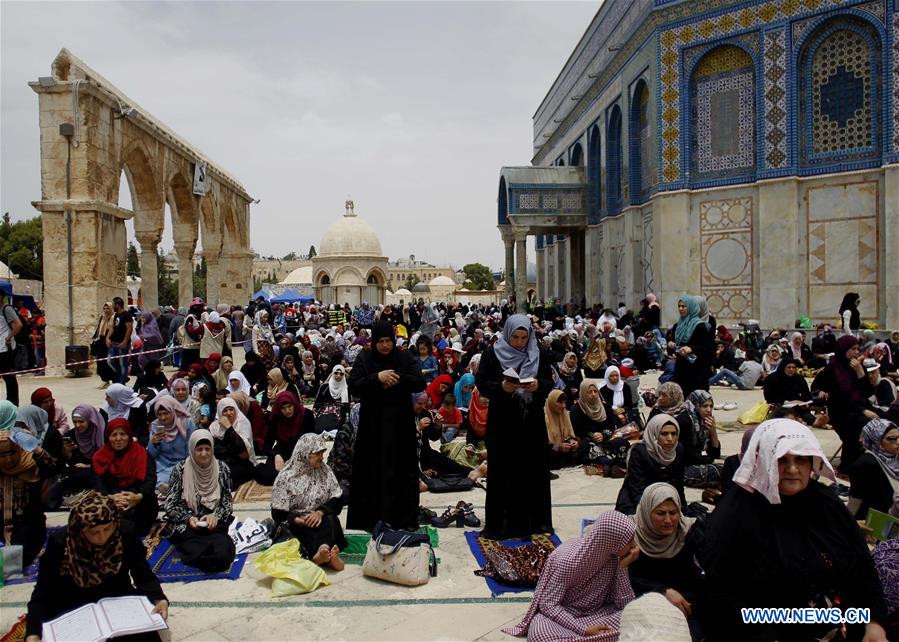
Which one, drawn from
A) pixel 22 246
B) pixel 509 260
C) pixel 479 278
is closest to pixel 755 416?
pixel 509 260

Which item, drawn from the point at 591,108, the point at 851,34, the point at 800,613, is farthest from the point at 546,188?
the point at 800,613

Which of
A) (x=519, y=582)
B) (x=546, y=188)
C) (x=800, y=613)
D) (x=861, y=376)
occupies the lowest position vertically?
(x=519, y=582)

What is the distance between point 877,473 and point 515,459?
2.37m

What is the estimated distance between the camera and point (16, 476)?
438cm

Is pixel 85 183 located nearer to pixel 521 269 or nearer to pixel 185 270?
pixel 185 270

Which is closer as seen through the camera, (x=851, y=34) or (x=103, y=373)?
(x=103, y=373)

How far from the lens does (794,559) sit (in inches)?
94.5

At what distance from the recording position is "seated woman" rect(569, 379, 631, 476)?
670cm

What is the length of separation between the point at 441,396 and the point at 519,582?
4.73m

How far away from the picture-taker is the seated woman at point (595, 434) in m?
6.70

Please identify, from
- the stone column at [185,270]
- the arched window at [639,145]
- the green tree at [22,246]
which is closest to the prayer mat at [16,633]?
the arched window at [639,145]

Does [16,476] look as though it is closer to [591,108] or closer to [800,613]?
[800,613]

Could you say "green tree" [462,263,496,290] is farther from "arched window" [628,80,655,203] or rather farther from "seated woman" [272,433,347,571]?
"seated woman" [272,433,347,571]

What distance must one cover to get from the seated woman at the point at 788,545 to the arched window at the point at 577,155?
72.9 feet
